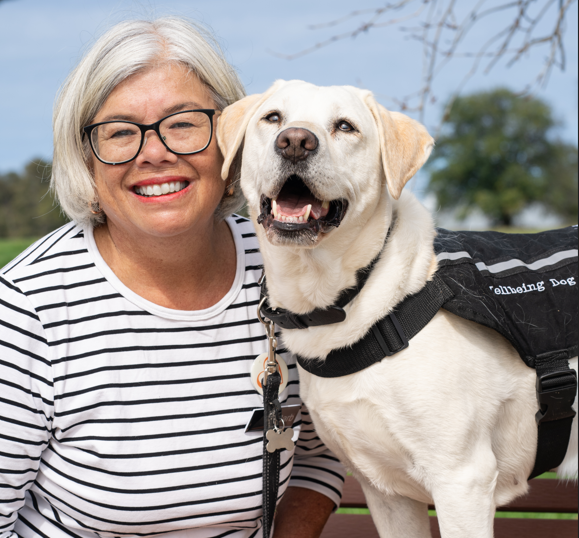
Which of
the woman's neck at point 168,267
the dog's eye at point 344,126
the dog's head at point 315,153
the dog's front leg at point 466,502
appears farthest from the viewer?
the woman's neck at point 168,267

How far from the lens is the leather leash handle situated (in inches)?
79.7

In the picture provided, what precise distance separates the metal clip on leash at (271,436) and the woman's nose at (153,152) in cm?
68

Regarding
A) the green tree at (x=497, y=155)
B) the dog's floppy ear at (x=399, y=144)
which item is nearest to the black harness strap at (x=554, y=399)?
the dog's floppy ear at (x=399, y=144)

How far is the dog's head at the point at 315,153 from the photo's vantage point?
1.83 m

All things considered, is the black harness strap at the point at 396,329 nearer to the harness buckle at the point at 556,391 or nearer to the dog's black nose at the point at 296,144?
the harness buckle at the point at 556,391

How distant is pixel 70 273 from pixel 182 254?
375 mm

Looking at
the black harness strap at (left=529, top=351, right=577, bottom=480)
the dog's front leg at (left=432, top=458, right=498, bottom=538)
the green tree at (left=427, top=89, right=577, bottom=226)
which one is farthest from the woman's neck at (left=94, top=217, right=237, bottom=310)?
the green tree at (left=427, top=89, right=577, bottom=226)

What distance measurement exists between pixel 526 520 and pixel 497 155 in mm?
79056

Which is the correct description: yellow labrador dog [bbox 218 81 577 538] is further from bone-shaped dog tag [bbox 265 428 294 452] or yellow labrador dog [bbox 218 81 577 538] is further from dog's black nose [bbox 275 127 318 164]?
bone-shaped dog tag [bbox 265 428 294 452]

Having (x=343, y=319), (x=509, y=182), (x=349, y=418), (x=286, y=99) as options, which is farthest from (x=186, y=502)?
(x=509, y=182)

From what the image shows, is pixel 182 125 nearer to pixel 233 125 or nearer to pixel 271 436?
pixel 233 125

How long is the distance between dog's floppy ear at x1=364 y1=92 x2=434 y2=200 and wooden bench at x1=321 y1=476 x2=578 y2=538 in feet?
4.78

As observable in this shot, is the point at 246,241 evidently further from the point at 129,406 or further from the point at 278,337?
the point at 129,406

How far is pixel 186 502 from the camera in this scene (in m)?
2.00
